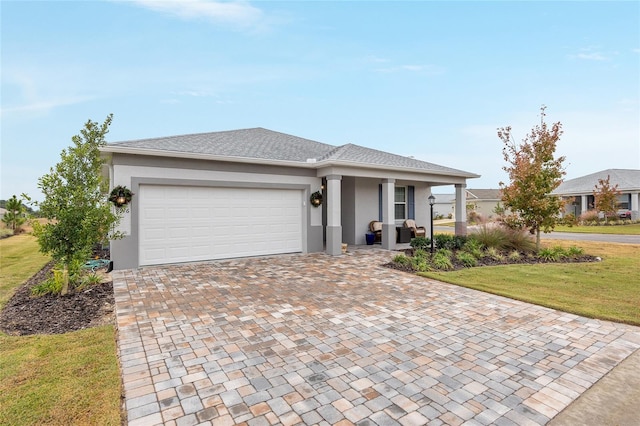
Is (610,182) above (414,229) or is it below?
above

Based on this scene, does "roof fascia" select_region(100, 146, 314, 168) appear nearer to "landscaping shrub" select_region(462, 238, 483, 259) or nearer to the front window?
the front window

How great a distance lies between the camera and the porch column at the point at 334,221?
10.6m

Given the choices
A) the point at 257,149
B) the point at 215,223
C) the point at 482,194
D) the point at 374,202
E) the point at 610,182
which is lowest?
the point at 215,223

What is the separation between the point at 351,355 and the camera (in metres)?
3.58

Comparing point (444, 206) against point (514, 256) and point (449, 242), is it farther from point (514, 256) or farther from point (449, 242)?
point (514, 256)

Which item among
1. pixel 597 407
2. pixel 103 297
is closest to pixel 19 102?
pixel 103 297

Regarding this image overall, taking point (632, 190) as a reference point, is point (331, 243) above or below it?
below

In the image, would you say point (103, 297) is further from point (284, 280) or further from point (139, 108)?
point (139, 108)

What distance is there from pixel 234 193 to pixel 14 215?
58.1ft

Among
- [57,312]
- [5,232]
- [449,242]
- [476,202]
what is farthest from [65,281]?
[476,202]

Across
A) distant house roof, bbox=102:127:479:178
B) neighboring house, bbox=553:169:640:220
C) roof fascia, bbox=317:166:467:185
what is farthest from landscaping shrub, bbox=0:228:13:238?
neighboring house, bbox=553:169:640:220

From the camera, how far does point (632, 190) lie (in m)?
26.8

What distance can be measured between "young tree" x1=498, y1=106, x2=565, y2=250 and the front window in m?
4.04

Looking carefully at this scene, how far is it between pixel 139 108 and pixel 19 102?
4.08m
